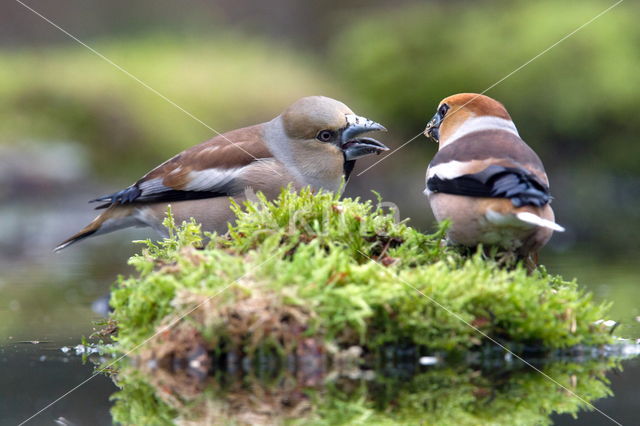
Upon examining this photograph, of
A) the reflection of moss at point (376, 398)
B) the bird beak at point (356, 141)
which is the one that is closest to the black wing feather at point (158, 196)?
the bird beak at point (356, 141)

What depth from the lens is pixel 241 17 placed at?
37.2 m

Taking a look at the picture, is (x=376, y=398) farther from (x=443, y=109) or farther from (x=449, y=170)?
(x=443, y=109)

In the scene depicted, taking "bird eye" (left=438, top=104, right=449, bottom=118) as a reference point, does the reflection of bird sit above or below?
below

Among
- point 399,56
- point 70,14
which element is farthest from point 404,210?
point 70,14

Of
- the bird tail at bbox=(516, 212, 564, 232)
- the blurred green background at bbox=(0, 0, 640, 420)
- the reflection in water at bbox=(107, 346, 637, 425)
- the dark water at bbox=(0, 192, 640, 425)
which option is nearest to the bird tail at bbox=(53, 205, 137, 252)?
the dark water at bbox=(0, 192, 640, 425)

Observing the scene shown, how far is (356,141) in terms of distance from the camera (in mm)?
7617

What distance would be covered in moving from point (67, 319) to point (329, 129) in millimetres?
2691

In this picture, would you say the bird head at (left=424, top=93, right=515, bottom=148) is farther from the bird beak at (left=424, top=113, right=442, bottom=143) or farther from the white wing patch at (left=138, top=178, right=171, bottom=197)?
the white wing patch at (left=138, top=178, right=171, bottom=197)

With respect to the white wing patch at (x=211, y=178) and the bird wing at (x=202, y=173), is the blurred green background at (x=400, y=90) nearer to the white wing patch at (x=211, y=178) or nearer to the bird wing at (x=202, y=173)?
the bird wing at (x=202, y=173)

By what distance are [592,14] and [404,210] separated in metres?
11.4

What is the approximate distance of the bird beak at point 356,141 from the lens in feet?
24.6

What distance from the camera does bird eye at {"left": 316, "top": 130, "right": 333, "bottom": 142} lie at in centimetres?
771

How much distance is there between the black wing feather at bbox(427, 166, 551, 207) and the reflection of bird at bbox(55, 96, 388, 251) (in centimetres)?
164

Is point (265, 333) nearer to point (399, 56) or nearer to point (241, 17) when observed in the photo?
point (399, 56)
